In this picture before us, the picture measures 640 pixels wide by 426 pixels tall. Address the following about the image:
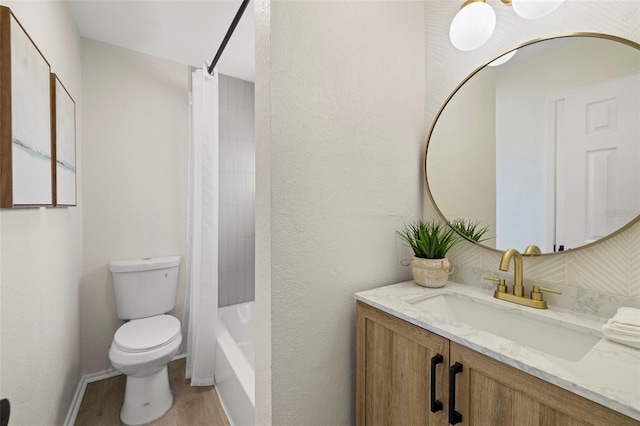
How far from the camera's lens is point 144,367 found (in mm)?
1592

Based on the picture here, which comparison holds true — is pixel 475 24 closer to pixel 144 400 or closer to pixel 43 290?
pixel 43 290

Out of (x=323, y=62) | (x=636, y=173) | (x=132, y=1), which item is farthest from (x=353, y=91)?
(x=132, y=1)

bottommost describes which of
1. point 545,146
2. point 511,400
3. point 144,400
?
point 144,400

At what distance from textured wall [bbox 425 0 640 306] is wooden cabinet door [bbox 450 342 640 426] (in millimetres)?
488

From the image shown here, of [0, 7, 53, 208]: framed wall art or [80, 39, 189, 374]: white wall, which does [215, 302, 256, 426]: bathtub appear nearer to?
[80, 39, 189, 374]: white wall

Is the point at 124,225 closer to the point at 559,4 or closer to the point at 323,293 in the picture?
the point at 323,293

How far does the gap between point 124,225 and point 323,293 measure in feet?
6.13

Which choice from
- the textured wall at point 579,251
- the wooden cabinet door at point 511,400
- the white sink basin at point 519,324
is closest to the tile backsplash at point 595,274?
the textured wall at point 579,251

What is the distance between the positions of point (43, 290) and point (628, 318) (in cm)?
207

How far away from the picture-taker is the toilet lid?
1616mm

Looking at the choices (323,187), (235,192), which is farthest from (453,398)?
(235,192)

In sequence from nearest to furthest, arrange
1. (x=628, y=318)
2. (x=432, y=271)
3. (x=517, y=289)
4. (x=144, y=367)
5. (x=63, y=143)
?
(x=628, y=318), (x=517, y=289), (x=432, y=271), (x=63, y=143), (x=144, y=367)

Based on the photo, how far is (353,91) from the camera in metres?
1.09

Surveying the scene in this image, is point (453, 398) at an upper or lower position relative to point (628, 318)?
lower
